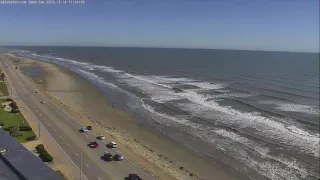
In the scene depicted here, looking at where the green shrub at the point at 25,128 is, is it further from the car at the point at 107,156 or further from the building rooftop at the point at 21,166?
the car at the point at 107,156

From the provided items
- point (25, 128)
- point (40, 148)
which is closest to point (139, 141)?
point (40, 148)

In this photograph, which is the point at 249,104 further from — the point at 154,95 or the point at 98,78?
the point at 98,78

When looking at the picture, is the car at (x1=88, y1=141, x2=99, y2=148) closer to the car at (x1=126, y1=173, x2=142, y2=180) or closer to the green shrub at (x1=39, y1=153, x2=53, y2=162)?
the green shrub at (x1=39, y1=153, x2=53, y2=162)

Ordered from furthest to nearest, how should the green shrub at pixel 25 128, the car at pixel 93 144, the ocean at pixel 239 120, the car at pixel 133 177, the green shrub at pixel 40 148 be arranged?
the green shrub at pixel 25 128, the ocean at pixel 239 120, the car at pixel 93 144, the green shrub at pixel 40 148, the car at pixel 133 177

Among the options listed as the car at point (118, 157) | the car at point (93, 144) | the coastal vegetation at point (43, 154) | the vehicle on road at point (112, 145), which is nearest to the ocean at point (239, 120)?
the vehicle on road at point (112, 145)

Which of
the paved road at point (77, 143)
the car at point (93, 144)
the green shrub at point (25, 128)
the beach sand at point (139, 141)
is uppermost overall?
the green shrub at point (25, 128)

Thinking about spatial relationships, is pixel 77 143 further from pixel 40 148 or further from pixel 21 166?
pixel 21 166

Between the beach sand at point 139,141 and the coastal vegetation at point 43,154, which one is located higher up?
the coastal vegetation at point 43,154
